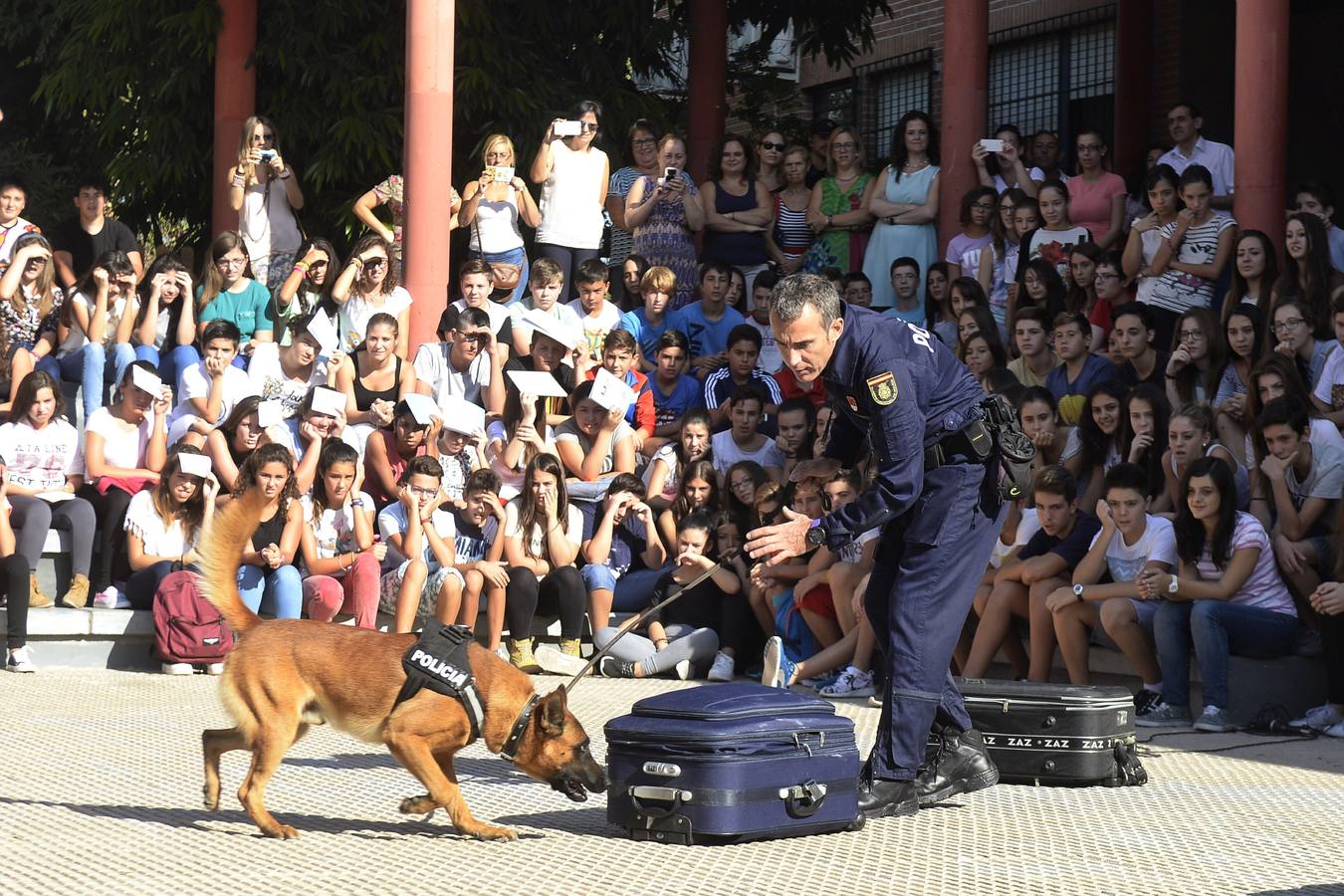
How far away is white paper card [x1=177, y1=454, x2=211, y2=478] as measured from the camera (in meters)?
9.99

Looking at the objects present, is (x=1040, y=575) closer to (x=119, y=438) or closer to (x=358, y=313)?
(x=358, y=313)

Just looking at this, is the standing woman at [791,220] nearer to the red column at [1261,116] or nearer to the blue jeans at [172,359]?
the red column at [1261,116]

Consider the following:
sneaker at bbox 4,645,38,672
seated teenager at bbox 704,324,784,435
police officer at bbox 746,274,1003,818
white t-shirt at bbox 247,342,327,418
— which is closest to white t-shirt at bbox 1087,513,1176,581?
police officer at bbox 746,274,1003,818

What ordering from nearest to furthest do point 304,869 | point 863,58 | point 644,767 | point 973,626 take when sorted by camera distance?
point 304,869 → point 644,767 → point 973,626 → point 863,58

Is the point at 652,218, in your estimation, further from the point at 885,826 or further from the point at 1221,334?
the point at 885,826

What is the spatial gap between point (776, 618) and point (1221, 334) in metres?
2.99

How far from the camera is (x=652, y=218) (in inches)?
513

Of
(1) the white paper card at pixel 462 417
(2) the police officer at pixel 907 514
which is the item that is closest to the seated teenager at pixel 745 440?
(1) the white paper card at pixel 462 417

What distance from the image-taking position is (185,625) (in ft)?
31.5

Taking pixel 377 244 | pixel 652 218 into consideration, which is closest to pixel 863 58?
pixel 652 218

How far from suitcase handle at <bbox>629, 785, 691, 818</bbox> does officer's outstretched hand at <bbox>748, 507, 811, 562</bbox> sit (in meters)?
0.79

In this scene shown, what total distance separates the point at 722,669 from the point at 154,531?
3319 millimetres

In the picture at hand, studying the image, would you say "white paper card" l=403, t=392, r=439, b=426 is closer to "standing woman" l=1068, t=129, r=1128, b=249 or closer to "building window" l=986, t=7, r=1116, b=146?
"standing woman" l=1068, t=129, r=1128, b=249

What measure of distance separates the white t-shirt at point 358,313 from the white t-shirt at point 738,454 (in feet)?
8.22
